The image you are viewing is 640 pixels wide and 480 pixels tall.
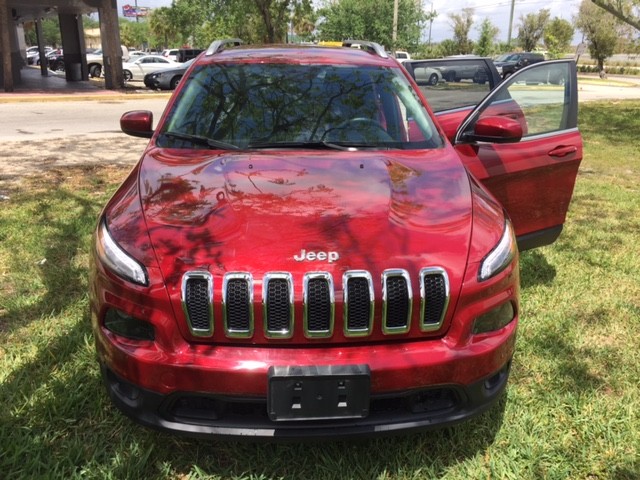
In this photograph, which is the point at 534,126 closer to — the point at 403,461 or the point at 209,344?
the point at 403,461

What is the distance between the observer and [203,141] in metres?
2.99

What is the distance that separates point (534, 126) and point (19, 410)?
3581mm

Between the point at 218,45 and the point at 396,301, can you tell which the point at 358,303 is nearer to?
the point at 396,301

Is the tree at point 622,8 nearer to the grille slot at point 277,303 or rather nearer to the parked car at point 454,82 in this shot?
the parked car at point 454,82

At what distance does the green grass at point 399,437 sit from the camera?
231 centimetres

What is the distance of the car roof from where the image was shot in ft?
11.6

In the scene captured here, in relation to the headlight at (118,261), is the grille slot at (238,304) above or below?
below

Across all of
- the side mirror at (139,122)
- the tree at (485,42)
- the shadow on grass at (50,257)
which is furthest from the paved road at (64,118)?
the tree at (485,42)

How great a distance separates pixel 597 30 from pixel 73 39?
40.4m

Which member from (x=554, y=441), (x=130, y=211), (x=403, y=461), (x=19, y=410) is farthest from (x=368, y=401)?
(x=19, y=410)

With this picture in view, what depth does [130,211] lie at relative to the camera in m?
2.34

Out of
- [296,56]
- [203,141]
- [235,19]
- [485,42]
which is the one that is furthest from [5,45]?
[485,42]

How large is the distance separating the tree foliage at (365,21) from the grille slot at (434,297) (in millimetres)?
42875

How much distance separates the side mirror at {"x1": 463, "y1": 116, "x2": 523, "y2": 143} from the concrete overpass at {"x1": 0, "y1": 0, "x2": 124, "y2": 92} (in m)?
18.9
